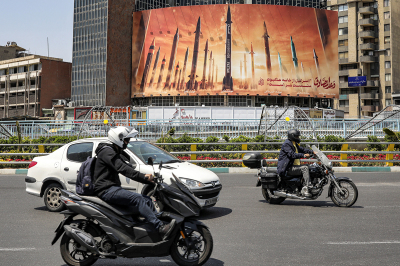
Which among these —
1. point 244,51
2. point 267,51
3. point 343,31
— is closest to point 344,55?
point 343,31

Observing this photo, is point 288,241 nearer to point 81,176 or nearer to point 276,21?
point 81,176

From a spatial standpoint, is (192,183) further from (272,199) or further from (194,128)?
(194,128)

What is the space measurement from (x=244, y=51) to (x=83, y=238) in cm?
6023

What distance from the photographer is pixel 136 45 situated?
68688 millimetres

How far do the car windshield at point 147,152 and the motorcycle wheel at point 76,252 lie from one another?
137 inches

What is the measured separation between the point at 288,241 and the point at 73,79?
7224 cm

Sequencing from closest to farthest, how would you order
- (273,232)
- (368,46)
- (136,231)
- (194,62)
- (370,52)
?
(136,231), (273,232), (194,62), (368,46), (370,52)

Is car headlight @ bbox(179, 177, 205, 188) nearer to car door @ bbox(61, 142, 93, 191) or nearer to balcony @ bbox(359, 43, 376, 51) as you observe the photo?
car door @ bbox(61, 142, 93, 191)

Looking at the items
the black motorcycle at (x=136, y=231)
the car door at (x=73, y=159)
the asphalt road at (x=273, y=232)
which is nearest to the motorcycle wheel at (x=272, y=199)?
the asphalt road at (x=273, y=232)

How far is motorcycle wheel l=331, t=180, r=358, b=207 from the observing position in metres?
8.84

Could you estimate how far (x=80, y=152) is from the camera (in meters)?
8.91

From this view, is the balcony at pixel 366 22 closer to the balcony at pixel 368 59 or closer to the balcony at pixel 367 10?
the balcony at pixel 367 10

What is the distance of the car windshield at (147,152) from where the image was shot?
853 cm

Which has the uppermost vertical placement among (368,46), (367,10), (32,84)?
(367,10)
